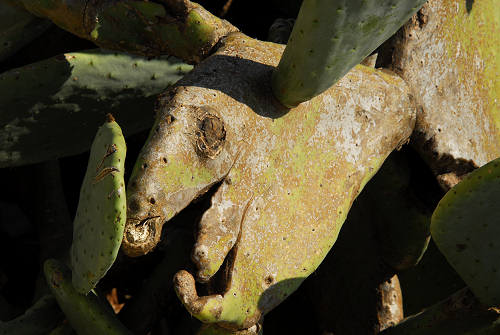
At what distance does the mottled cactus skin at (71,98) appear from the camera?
5.00 feet

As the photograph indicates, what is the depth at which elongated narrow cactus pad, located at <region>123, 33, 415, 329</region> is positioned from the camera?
3.66 feet

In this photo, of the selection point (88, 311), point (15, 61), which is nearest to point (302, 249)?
point (88, 311)

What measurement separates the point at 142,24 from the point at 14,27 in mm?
477

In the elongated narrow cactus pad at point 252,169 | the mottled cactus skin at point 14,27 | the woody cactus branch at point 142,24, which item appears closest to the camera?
the elongated narrow cactus pad at point 252,169

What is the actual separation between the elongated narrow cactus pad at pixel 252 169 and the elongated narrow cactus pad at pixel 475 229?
0.22m

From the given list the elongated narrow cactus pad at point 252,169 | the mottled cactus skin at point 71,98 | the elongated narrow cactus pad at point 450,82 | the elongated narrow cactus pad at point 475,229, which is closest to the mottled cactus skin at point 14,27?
the mottled cactus skin at point 71,98

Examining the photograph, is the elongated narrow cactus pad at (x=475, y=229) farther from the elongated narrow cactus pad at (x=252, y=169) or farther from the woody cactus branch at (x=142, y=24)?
the woody cactus branch at (x=142, y=24)

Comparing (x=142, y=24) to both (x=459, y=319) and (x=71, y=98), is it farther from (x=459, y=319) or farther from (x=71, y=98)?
(x=459, y=319)

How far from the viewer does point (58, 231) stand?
1.95m

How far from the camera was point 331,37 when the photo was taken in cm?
110

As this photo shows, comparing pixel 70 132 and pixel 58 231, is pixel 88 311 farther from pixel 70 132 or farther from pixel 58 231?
pixel 58 231

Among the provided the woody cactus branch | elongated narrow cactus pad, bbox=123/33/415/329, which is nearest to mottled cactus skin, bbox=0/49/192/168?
the woody cactus branch

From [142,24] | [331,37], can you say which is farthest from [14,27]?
[331,37]

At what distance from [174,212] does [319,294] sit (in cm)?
90
